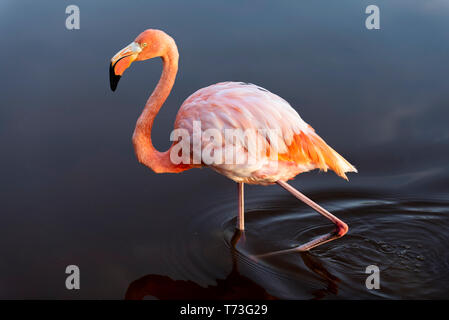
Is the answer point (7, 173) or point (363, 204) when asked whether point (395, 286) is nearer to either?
point (363, 204)

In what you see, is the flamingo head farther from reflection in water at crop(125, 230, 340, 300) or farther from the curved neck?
reflection in water at crop(125, 230, 340, 300)

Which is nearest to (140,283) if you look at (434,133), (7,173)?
(7,173)

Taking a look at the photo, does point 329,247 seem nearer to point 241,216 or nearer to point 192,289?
point 241,216

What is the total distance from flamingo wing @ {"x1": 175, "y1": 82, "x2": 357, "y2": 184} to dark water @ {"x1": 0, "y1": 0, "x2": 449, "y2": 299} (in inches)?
25.8

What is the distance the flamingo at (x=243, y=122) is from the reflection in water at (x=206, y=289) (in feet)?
1.55

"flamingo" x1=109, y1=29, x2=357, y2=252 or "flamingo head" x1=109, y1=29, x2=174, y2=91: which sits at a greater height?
"flamingo head" x1=109, y1=29, x2=174, y2=91

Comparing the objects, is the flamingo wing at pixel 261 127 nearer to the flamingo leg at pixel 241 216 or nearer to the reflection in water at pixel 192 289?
the flamingo leg at pixel 241 216

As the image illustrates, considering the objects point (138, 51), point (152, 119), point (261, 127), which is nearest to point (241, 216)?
point (261, 127)

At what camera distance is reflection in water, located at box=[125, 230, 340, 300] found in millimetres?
3537

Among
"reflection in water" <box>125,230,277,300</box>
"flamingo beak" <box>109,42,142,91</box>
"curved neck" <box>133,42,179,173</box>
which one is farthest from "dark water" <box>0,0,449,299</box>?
"flamingo beak" <box>109,42,142,91</box>

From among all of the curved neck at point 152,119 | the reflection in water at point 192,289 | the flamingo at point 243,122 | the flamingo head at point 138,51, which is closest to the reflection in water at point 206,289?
the reflection in water at point 192,289

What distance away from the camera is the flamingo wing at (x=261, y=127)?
371 cm
